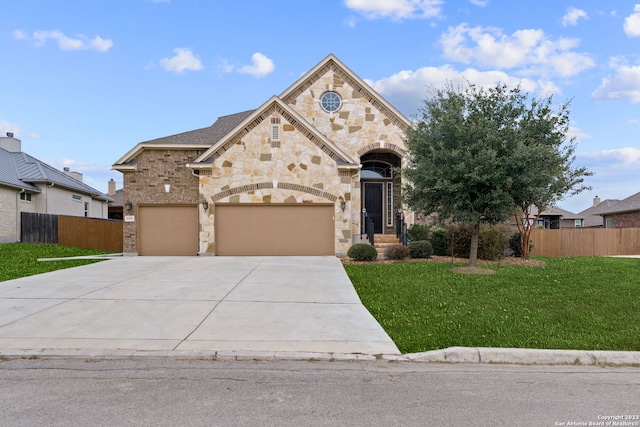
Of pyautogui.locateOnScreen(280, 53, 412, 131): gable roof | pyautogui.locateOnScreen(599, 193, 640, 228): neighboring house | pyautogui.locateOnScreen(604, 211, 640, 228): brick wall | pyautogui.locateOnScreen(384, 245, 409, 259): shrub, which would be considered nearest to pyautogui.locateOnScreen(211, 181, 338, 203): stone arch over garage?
pyautogui.locateOnScreen(384, 245, 409, 259): shrub

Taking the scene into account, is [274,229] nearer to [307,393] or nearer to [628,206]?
[307,393]

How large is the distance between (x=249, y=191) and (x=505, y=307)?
11344 mm

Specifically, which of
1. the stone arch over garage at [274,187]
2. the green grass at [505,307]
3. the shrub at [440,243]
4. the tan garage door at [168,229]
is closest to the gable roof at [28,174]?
the tan garage door at [168,229]

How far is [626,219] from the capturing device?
29.3 metres

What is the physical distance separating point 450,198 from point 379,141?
22.7 ft

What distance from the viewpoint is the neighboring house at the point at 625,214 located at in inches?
1105

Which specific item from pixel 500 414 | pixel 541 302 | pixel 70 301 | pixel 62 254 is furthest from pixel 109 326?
pixel 62 254

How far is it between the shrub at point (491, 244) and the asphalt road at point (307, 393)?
38.3 ft

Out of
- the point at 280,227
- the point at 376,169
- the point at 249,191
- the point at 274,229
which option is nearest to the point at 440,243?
the point at 376,169

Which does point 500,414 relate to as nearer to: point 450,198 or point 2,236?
point 450,198

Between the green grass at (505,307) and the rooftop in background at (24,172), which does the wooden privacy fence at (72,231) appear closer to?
the rooftop in background at (24,172)

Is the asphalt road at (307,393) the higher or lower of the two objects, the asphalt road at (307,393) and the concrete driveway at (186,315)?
the lower

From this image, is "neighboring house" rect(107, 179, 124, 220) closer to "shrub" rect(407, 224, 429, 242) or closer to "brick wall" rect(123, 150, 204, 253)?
"brick wall" rect(123, 150, 204, 253)

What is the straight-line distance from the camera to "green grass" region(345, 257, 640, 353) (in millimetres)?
5801
